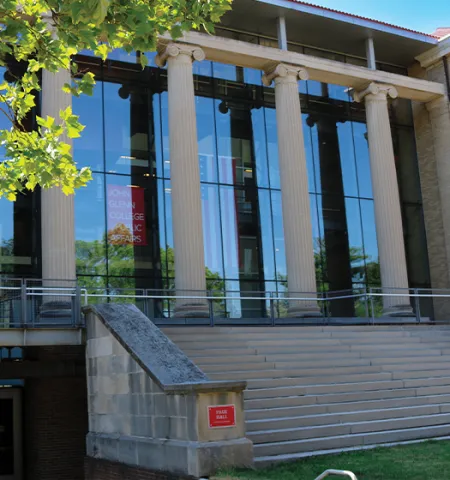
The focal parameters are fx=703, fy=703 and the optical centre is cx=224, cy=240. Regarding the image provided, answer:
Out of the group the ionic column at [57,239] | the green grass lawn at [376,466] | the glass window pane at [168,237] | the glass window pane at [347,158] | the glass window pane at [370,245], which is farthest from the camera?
the glass window pane at [347,158]

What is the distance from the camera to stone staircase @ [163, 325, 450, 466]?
11609mm

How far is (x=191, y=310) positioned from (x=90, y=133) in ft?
26.3

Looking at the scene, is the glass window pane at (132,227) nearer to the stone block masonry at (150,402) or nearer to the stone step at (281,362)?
the stone step at (281,362)

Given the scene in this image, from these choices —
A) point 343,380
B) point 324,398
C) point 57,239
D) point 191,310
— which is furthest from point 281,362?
point 57,239

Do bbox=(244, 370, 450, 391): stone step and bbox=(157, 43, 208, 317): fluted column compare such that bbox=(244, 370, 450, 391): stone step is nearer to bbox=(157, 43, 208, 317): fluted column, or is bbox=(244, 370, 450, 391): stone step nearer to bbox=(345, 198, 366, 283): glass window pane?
bbox=(157, 43, 208, 317): fluted column

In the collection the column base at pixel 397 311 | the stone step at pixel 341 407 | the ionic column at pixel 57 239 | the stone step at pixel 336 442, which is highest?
the ionic column at pixel 57 239

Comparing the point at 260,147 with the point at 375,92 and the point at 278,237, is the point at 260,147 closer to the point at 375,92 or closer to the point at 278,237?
the point at 278,237

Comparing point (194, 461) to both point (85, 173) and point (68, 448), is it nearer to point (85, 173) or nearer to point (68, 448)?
point (85, 173)

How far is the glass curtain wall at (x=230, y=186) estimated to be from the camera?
78.5 ft

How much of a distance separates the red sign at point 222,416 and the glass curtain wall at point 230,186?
13.0m

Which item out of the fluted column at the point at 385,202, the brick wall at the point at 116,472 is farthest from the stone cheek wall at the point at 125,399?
the fluted column at the point at 385,202

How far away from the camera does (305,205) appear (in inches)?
882

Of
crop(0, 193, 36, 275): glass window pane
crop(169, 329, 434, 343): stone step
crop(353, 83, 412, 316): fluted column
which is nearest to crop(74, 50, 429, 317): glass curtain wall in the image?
crop(0, 193, 36, 275): glass window pane

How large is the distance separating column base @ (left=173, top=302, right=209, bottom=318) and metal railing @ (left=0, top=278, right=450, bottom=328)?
7cm
